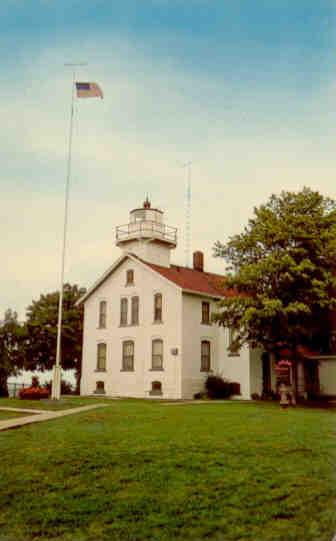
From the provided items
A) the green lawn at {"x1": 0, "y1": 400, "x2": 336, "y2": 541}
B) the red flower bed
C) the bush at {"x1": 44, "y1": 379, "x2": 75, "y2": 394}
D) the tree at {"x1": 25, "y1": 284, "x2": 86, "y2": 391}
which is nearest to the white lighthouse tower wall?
the tree at {"x1": 25, "y1": 284, "x2": 86, "y2": 391}

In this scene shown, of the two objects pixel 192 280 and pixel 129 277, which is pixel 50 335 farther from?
pixel 192 280

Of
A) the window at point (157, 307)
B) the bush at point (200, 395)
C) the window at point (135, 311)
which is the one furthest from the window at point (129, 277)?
the bush at point (200, 395)

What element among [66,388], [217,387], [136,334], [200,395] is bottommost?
[200,395]

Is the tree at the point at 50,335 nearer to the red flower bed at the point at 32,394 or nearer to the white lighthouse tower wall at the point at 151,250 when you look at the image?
the white lighthouse tower wall at the point at 151,250

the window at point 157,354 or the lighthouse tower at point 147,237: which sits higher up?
the lighthouse tower at point 147,237

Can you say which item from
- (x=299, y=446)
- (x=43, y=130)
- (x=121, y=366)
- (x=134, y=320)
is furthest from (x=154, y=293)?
(x=299, y=446)

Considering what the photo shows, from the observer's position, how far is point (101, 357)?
36156 millimetres

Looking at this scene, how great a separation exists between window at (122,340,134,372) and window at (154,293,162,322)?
244 cm

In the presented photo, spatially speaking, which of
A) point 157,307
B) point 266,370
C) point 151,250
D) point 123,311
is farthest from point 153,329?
point 266,370

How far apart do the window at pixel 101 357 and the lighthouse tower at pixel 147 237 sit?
6.29 metres

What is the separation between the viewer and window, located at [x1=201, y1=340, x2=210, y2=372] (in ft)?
109

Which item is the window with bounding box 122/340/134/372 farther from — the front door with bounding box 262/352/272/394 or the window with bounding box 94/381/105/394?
the front door with bounding box 262/352/272/394

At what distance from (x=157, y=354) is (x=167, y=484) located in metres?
24.5

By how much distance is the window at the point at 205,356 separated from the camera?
33.1 m
